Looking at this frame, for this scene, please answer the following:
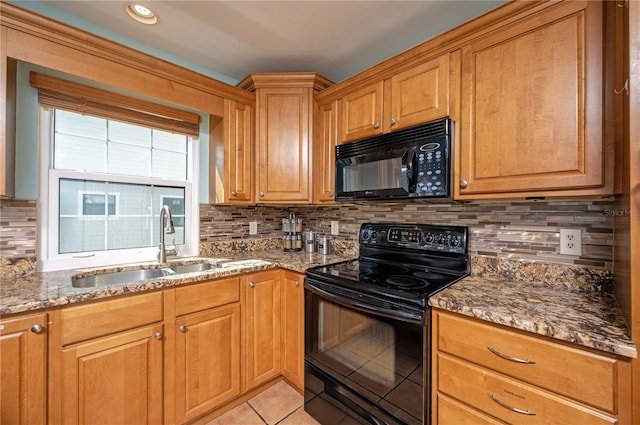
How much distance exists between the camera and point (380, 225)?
199 cm

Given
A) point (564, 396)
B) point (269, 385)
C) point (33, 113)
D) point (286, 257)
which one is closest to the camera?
point (564, 396)

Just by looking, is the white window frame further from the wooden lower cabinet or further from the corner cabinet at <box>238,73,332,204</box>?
the corner cabinet at <box>238,73,332,204</box>

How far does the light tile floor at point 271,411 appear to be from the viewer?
1.60m

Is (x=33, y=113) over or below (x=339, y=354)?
over

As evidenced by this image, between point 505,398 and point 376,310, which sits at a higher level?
point 376,310

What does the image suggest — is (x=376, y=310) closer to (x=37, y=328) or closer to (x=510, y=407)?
(x=510, y=407)

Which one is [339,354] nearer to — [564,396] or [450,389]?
[450,389]

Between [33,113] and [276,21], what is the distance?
58.6 inches

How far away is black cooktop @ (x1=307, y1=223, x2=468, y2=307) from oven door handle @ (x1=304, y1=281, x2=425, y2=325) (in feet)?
0.16

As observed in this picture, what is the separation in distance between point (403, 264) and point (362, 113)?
1.06m

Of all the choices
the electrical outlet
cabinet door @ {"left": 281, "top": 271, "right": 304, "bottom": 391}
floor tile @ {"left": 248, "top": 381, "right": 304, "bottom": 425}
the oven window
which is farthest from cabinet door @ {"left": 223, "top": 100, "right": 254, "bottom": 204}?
the electrical outlet

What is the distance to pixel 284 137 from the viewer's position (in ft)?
6.81

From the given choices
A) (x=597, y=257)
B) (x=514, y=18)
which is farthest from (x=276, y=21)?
(x=597, y=257)

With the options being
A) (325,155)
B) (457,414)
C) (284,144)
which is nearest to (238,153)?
(284,144)
